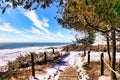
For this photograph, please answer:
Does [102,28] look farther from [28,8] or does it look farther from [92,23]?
[28,8]

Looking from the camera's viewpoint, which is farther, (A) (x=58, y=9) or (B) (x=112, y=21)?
(A) (x=58, y=9)

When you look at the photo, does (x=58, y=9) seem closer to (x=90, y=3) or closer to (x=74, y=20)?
(x=74, y=20)

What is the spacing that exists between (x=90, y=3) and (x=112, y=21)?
0.98 meters

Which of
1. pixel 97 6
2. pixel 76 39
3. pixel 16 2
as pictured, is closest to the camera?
pixel 97 6

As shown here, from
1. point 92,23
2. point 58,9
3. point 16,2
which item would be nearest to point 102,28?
point 92,23

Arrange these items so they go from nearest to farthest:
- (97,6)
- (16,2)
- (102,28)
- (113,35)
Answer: (97,6) < (102,28) < (113,35) < (16,2)

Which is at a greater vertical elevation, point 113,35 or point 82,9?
point 82,9

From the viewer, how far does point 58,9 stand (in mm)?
13781

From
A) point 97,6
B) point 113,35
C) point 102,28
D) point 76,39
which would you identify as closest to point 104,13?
point 97,6

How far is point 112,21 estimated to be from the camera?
928 cm

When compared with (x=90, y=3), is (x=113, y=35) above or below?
below

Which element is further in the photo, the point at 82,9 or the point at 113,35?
the point at 113,35

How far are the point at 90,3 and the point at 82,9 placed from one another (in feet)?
2.66

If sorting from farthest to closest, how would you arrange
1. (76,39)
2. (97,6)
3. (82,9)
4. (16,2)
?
(76,39), (16,2), (82,9), (97,6)
